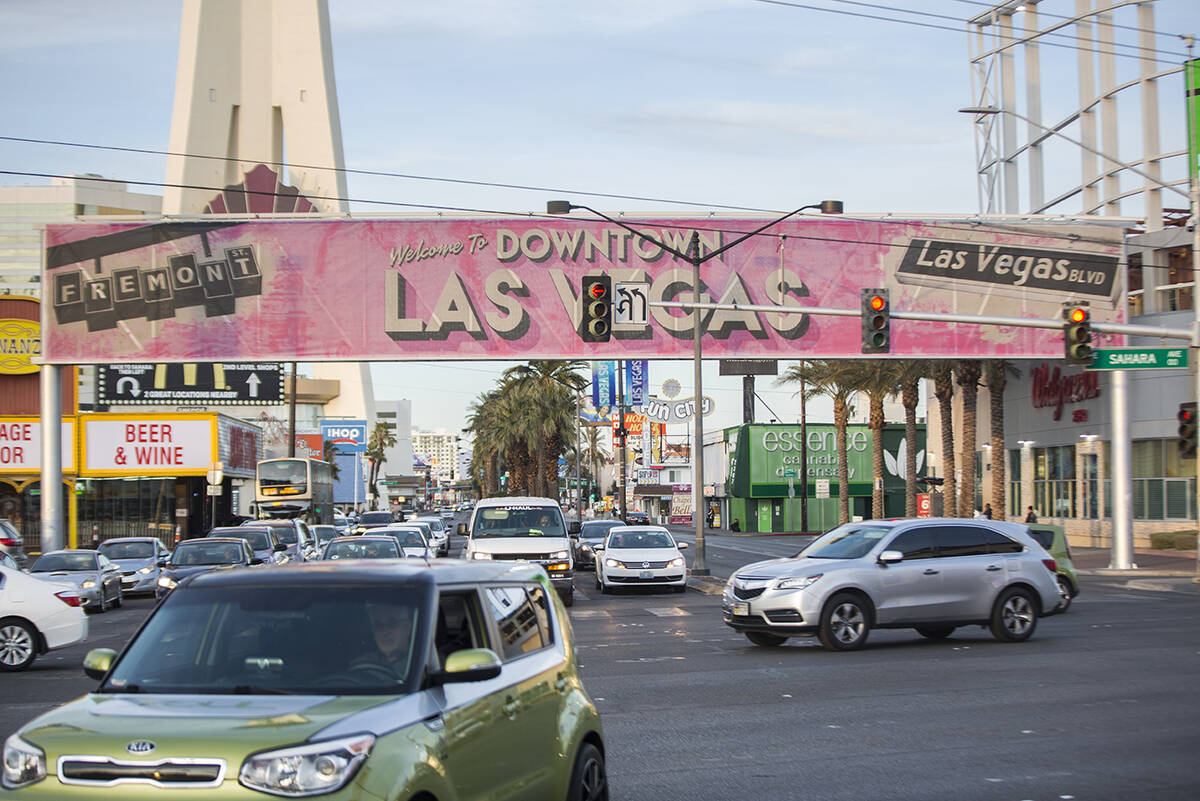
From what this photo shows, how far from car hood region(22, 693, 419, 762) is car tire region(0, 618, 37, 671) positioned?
40.8 ft

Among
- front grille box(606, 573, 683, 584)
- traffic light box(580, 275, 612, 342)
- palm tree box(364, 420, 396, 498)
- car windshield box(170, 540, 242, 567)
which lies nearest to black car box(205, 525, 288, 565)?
car windshield box(170, 540, 242, 567)

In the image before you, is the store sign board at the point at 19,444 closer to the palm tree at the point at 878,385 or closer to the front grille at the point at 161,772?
the palm tree at the point at 878,385

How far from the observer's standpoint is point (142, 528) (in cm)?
5850

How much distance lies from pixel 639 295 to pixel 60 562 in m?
16.4

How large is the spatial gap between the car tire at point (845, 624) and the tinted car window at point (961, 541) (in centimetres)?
147

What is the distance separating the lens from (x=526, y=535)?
2584 centimetres

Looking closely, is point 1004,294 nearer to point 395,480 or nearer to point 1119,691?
point 1119,691

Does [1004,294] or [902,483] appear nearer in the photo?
[1004,294]

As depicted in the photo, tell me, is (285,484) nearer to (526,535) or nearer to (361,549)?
(361,549)

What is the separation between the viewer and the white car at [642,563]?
28875mm

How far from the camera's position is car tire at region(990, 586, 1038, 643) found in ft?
57.4

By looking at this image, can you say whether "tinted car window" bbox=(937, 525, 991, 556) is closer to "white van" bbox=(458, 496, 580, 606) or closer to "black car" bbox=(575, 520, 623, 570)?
"white van" bbox=(458, 496, 580, 606)

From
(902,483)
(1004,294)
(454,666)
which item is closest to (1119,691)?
(454,666)

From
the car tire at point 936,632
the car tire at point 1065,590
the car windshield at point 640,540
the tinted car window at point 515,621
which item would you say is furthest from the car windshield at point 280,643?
the car windshield at point 640,540
